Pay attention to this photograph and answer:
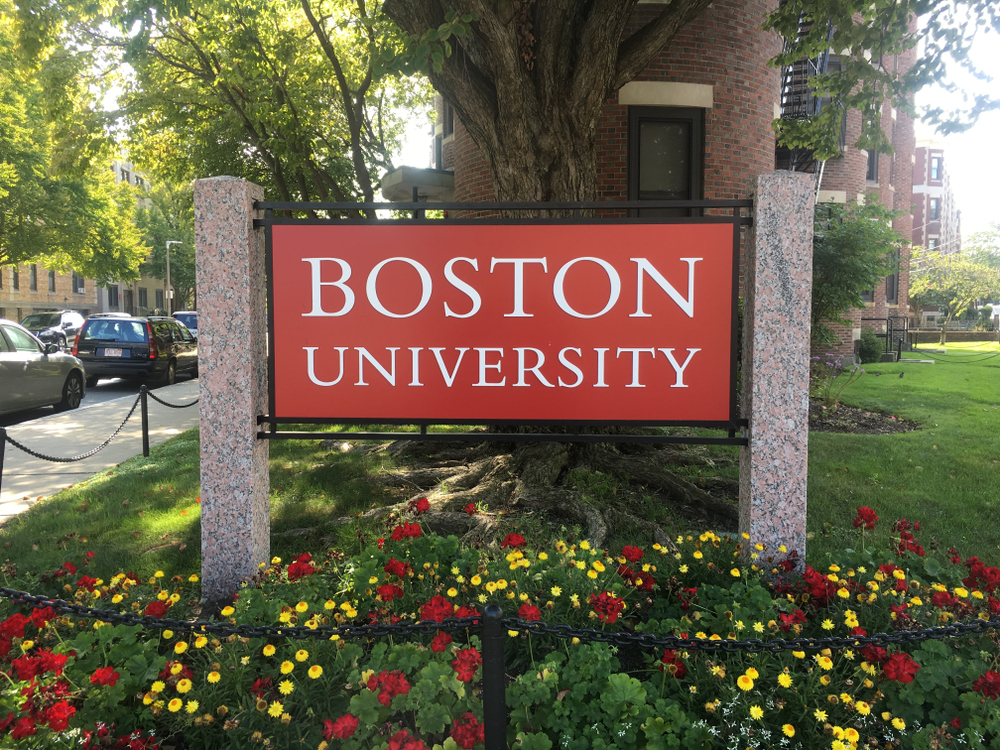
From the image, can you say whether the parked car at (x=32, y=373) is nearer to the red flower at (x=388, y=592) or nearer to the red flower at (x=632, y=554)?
the red flower at (x=388, y=592)

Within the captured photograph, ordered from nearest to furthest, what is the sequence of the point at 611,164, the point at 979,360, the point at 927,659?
the point at 927,659
the point at 611,164
the point at 979,360

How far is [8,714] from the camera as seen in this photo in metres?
2.25

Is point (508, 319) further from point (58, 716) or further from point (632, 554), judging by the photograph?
point (58, 716)

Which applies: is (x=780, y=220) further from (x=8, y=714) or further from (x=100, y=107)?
(x=100, y=107)

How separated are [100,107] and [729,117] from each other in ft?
43.7

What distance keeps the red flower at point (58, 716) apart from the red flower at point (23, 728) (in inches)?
1.9

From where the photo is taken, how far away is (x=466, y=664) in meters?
2.42

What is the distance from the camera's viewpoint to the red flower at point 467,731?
7.18 feet

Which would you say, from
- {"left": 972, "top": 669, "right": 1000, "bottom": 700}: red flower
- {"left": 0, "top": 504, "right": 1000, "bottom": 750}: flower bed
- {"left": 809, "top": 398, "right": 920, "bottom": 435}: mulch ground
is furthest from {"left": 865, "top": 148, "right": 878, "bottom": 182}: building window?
{"left": 972, "top": 669, "right": 1000, "bottom": 700}: red flower

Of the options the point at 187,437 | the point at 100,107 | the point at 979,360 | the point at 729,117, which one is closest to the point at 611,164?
the point at 729,117

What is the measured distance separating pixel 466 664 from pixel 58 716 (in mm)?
1372

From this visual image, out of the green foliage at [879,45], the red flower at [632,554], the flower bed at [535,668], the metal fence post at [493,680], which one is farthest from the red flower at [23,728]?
Result: the green foliage at [879,45]

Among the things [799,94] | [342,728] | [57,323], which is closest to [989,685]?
[342,728]

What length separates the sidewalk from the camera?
6660 millimetres
